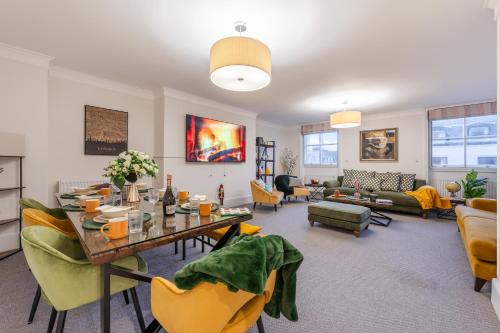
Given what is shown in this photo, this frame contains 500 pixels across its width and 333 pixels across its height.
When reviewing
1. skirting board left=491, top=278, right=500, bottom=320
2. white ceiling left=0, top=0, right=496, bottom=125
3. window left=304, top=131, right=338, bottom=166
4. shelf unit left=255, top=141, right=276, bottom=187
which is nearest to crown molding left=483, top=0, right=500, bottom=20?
white ceiling left=0, top=0, right=496, bottom=125

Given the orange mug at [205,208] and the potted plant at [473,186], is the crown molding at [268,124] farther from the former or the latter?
the orange mug at [205,208]

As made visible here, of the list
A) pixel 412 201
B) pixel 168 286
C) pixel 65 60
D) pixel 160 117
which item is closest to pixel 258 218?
pixel 160 117

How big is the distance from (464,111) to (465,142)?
0.72 meters

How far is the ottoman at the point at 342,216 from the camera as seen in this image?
134 inches

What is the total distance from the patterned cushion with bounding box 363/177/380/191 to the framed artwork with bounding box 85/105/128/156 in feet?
18.4

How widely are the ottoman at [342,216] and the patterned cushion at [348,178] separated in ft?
8.41

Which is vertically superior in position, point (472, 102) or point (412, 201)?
point (472, 102)

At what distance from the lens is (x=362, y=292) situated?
1.97 meters

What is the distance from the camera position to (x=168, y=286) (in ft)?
3.28

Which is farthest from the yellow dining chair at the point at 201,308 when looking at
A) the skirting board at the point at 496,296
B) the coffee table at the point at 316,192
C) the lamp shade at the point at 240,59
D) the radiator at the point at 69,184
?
the coffee table at the point at 316,192

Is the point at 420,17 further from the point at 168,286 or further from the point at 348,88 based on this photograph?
the point at 168,286

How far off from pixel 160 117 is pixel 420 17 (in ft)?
13.4

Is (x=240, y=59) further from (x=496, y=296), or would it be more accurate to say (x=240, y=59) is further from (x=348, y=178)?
(x=348, y=178)

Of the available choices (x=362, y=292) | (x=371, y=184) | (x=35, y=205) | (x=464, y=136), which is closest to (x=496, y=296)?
(x=362, y=292)
